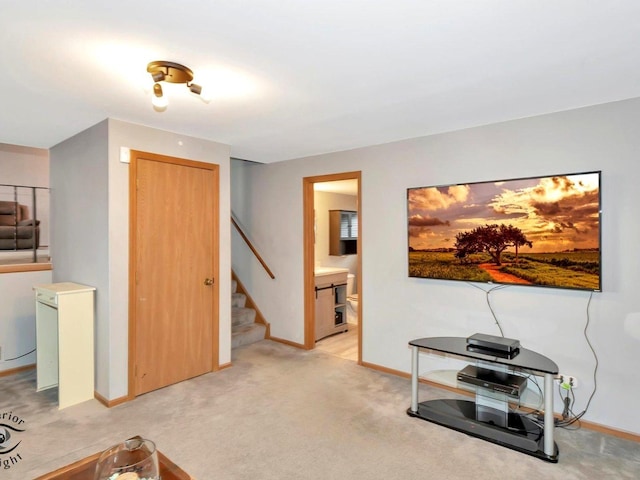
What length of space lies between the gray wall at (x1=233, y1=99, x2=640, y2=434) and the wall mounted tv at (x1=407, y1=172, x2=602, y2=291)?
0.10 m

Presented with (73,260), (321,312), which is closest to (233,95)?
(73,260)

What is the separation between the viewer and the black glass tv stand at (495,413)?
2.37 metres

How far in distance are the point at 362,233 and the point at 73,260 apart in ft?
9.30

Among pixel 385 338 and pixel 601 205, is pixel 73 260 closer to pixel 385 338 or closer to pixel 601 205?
pixel 385 338

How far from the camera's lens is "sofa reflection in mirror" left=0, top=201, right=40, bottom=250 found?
14.6ft

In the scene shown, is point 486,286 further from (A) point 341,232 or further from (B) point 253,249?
(A) point 341,232

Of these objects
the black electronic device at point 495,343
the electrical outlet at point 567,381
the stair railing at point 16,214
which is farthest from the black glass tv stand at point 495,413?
the stair railing at point 16,214

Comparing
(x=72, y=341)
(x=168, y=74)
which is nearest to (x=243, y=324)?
(x=72, y=341)

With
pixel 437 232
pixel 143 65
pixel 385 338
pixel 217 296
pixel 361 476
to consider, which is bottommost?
pixel 361 476

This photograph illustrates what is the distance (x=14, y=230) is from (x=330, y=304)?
399 cm

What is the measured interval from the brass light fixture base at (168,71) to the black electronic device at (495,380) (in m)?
2.78

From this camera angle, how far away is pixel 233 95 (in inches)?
98.7

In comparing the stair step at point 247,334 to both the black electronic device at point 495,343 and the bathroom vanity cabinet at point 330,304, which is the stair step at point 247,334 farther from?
the black electronic device at point 495,343

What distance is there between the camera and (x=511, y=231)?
116 inches
